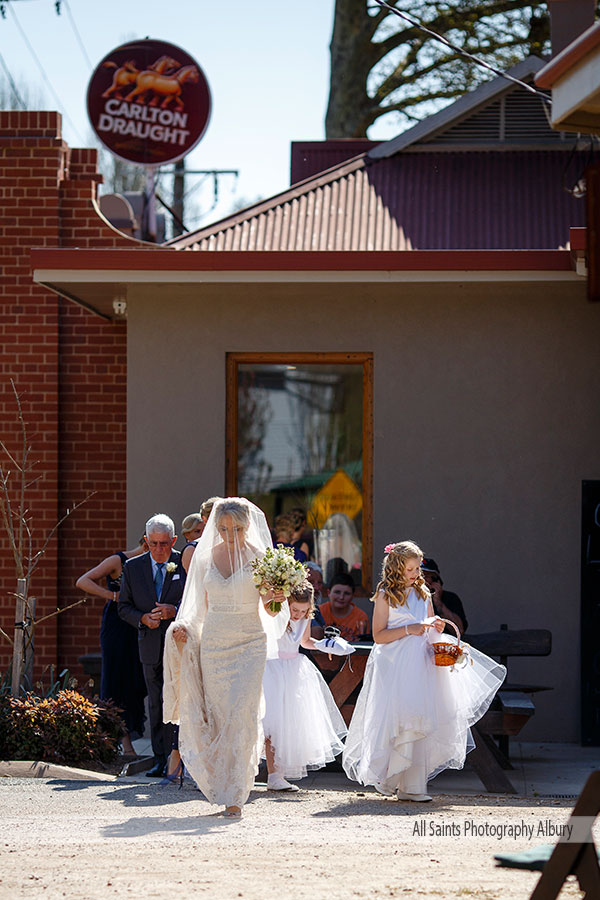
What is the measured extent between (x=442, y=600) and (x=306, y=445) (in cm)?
207

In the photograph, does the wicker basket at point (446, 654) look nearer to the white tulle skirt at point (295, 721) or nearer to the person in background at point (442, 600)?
the white tulle skirt at point (295, 721)

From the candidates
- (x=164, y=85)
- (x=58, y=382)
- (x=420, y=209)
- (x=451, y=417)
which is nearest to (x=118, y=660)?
(x=58, y=382)

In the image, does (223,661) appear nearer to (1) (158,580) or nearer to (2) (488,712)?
(1) (158,580)

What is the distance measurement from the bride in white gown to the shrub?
5.16 feet

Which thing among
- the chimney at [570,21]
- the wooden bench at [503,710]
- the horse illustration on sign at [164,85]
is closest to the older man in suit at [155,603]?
the wooden bench at [503,710]

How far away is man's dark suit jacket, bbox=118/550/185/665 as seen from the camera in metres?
8.98

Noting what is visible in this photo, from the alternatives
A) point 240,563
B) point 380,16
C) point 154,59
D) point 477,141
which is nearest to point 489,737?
point 240,563

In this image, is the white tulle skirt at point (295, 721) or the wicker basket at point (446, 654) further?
the white tulle skirt at point (295, 721)

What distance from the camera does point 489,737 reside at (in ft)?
28.8

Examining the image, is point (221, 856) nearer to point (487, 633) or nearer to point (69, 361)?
point (487, 633)

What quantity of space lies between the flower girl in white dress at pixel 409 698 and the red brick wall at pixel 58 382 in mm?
4350

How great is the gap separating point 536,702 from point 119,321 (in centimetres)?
533

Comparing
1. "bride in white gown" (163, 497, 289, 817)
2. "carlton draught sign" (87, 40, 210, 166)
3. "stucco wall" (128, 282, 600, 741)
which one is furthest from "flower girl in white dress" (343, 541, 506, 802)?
"carlton draught sign" (87, 40, 210, 166)

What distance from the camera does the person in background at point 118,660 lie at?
9656mm
